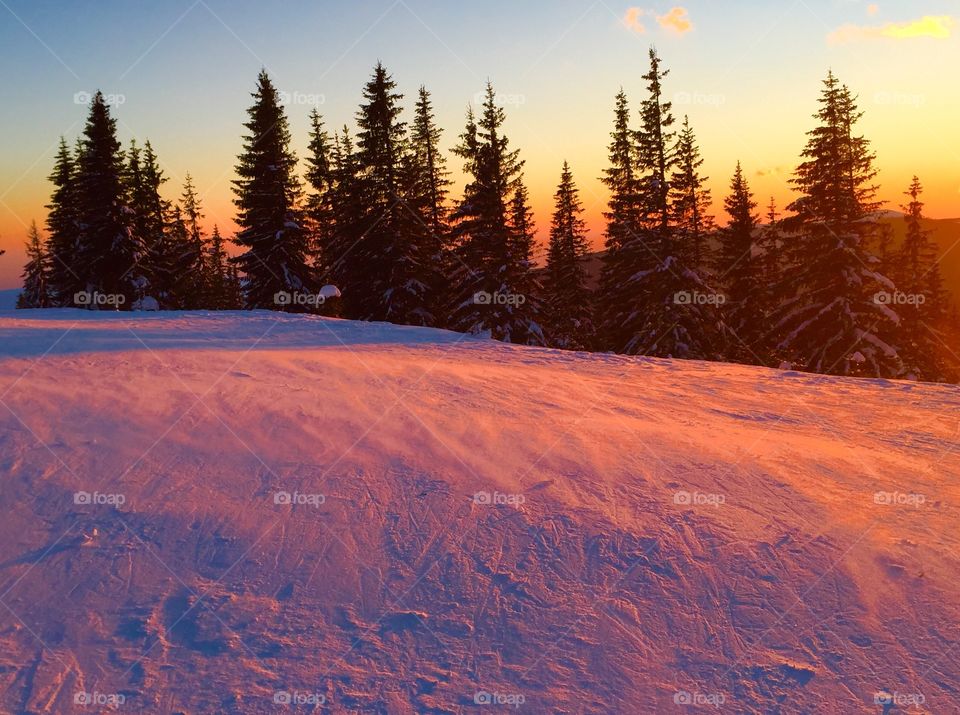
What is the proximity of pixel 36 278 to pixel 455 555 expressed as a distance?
62595 mm

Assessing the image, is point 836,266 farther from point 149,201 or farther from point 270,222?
point 149,201

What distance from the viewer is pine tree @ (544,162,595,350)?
3928 cm

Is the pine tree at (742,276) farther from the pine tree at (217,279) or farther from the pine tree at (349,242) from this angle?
the pine tree at (217,279)

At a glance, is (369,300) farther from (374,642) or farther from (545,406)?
(374,642)

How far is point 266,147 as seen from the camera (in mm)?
30484

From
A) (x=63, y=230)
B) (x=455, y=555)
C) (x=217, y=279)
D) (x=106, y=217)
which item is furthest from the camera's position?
(x=217, y=279)

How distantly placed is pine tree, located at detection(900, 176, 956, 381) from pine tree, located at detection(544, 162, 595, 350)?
674 inches

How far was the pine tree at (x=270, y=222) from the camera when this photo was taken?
1181 inches

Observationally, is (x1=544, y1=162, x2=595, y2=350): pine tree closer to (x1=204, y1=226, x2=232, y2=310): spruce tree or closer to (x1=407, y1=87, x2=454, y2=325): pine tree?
(x1=407, y1=87, x2=454, y2=325): pine tree

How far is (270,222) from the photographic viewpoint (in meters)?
30.2

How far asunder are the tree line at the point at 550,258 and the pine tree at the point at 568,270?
14 centimetres

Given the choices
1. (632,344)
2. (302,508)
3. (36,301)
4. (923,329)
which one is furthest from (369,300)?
(36,301)

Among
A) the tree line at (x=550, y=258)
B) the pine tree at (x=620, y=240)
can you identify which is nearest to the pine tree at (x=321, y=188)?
the tree line at (x=550, y=258)

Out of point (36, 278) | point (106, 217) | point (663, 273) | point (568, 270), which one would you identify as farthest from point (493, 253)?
point (36, 278)
